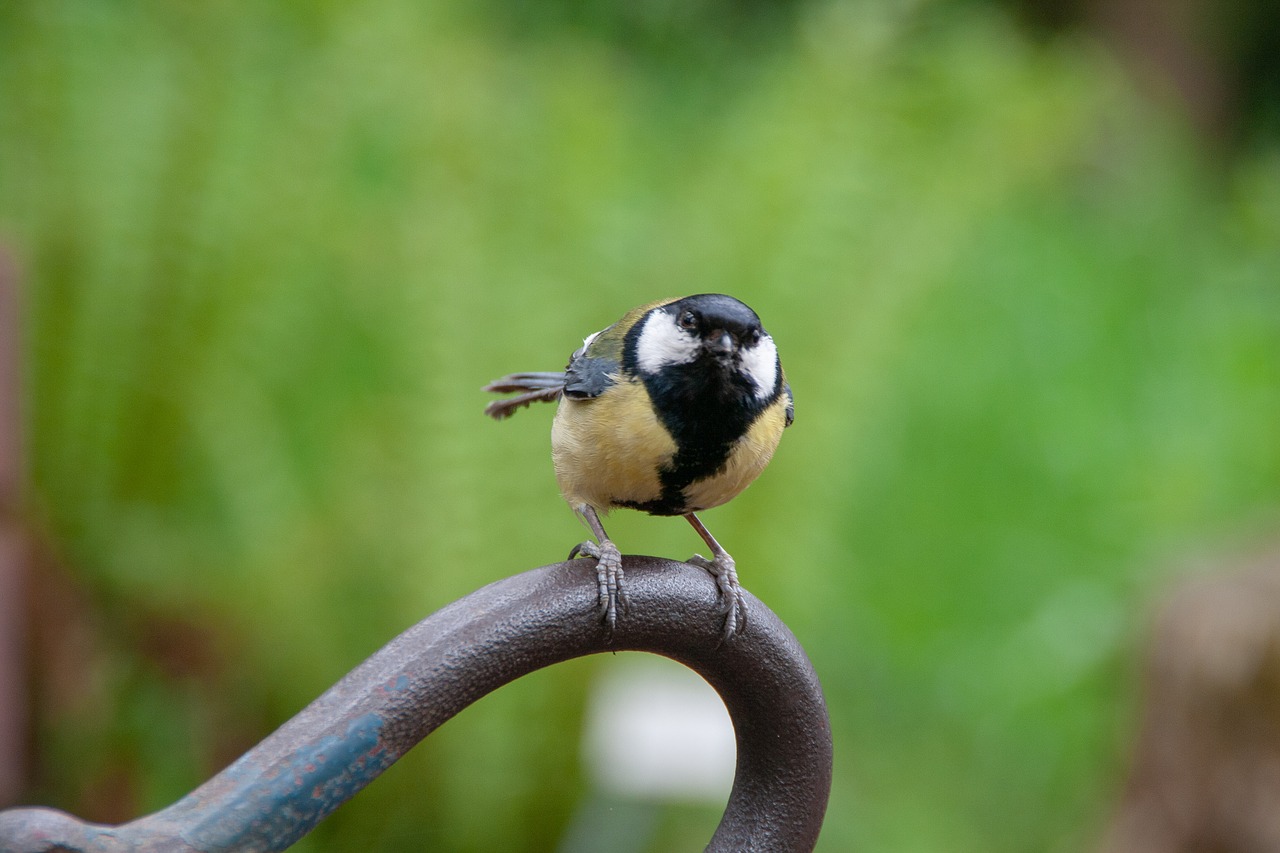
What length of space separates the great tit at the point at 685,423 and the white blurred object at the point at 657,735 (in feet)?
4.49

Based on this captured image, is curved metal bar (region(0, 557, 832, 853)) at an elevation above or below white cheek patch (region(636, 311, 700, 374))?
below

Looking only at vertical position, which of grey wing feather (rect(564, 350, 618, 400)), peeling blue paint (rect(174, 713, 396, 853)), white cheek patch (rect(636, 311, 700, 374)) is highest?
white cheek patch (rect(636, 311, 700, 374))

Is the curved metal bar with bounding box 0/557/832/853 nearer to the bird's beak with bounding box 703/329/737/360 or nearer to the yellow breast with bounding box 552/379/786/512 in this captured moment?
the yellow breast with bounding box 552/379/786/512

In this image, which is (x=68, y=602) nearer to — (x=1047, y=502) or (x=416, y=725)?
(x=416, y=725)

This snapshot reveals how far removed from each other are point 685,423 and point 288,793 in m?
0.47

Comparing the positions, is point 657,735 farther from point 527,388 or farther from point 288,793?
point 288,793

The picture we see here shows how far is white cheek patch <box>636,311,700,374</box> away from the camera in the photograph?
1.20 m

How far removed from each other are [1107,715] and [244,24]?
9.04ft

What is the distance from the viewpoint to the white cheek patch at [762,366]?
46.5 inches

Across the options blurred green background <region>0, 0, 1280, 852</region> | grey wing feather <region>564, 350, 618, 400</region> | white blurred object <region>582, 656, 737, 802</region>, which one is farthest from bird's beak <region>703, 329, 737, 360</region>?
blurred green background <region>0, 0, 1280, 852</region>

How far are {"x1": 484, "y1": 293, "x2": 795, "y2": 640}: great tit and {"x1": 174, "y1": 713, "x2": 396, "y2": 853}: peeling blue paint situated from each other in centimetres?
25

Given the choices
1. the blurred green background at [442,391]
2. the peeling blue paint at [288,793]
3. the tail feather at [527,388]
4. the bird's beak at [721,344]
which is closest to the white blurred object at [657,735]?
the blurred green background at [442,391]

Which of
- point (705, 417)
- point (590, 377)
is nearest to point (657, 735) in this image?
point (590, 377)

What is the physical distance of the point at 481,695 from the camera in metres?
1.05
